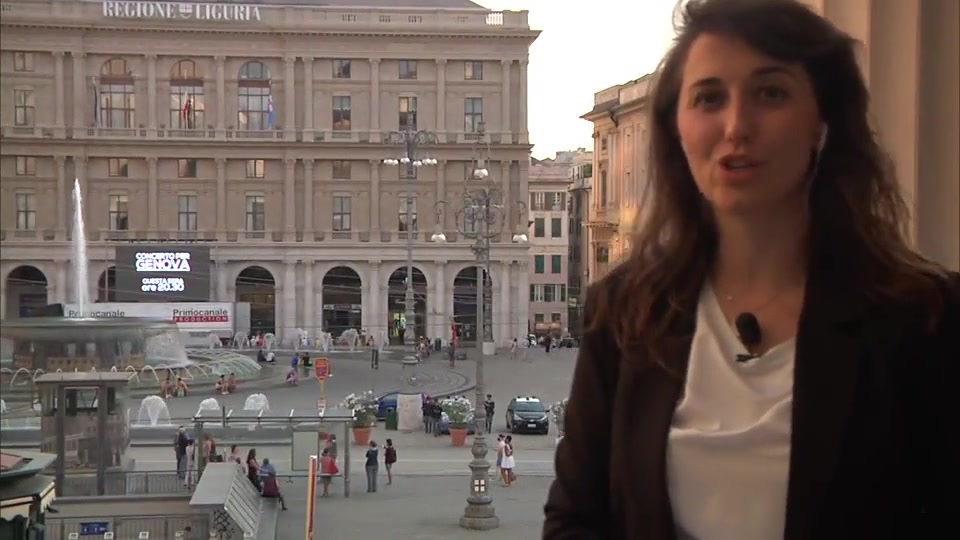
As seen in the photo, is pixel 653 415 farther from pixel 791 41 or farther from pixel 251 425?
pixel 251 425

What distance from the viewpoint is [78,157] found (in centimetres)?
3091

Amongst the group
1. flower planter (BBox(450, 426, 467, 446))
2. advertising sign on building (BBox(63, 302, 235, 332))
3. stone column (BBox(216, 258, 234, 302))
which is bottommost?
flower planter (BBox(450, 426, 467, 446))

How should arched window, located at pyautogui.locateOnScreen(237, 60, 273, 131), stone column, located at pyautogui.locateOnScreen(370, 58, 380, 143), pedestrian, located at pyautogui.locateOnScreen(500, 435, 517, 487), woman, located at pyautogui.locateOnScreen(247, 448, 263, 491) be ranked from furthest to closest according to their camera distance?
1. stone column, located at pyautogui.locateOnScreen(370, 58, 380, 143)
2. arched window, located at pyautogui.locateOnScreen(237, 60, 273, 131)
3. pedestrian, located at pyautogui.locateOnScreen(500, 435, 517, 487)
4. woman, located at pyautogui.locateOnScreen(247, 448, 263, 491)

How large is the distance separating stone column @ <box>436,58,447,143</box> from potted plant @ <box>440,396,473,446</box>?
18182 mm

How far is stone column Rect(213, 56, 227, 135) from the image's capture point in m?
31.7

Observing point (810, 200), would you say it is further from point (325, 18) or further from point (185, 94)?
point (185, 94)

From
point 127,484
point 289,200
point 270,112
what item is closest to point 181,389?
point 127,484

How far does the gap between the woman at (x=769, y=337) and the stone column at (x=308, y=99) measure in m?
31.9

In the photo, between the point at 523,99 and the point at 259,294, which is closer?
the point at 259,294

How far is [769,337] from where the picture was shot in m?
1.01

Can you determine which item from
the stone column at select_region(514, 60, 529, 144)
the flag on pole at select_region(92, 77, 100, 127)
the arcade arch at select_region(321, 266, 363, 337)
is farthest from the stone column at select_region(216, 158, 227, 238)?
the stone column at select_region(514, 60, 529, 144)

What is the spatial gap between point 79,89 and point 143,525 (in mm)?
25676

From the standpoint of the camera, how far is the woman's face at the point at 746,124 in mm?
987

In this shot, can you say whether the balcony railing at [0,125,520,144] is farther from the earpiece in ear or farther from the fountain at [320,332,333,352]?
the earpiece in ear
